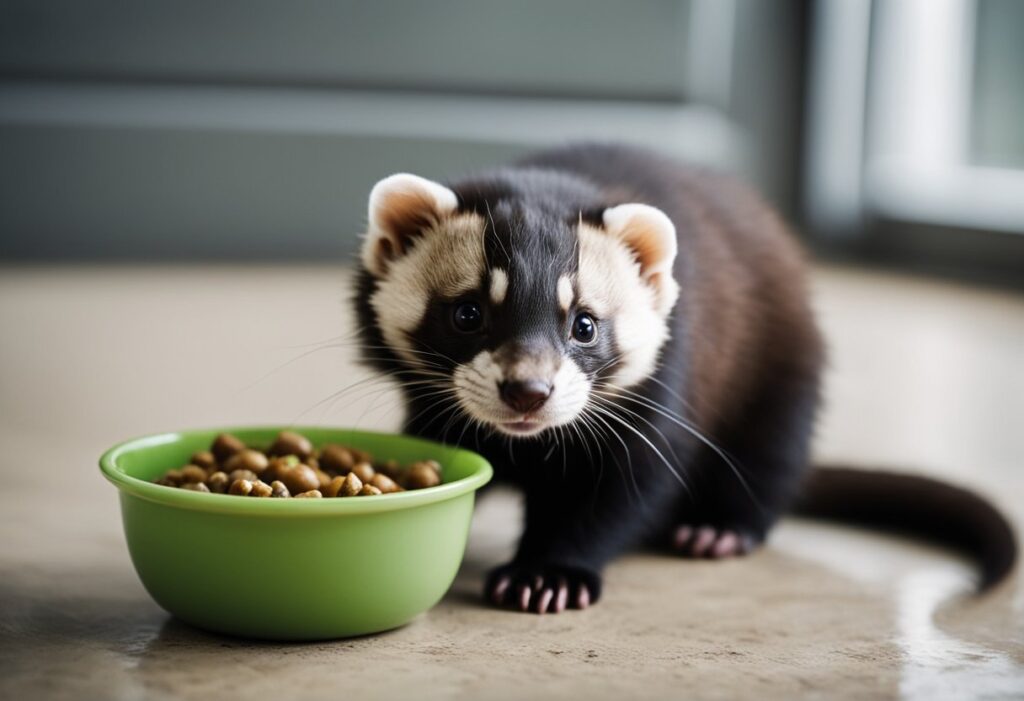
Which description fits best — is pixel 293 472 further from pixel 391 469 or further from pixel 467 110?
pixel 467 110

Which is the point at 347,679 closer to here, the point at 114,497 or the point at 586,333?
the point at 586,333

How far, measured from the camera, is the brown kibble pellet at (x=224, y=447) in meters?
1.84

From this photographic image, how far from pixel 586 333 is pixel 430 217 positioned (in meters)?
0.30

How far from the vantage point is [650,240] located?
1942 mm

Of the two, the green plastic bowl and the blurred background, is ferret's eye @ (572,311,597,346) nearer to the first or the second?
the green plastic bowl

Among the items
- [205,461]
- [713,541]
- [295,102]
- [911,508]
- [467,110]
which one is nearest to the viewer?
[205,461]

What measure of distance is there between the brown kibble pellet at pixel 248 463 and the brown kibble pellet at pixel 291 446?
0.08m

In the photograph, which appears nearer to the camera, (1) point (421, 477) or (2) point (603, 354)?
(1) point (421, 477)

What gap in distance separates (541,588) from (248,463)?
0.45 meters

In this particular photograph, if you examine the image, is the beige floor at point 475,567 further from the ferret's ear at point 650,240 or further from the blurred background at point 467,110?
the blurred background at point 467,110

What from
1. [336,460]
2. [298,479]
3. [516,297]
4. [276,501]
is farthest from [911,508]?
[276,501]

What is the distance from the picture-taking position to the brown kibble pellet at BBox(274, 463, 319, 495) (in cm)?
166

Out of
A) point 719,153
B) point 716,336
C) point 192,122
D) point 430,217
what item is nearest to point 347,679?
point 430,217

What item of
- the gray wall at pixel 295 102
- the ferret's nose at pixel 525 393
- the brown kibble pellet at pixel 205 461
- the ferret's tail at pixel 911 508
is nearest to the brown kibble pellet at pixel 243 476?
the brown kibble pellet at pixel 205 461
